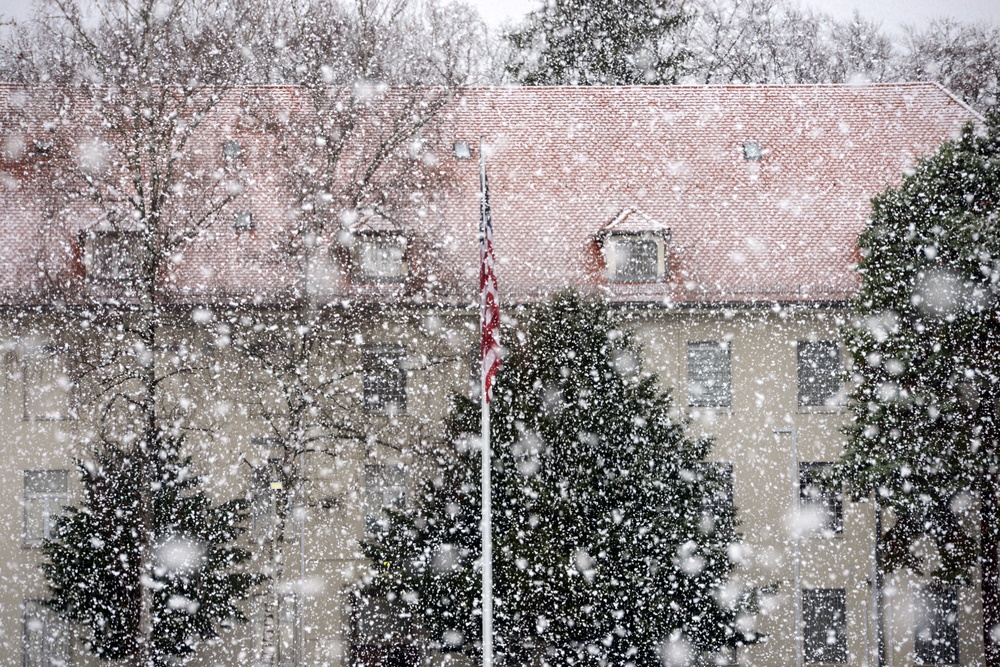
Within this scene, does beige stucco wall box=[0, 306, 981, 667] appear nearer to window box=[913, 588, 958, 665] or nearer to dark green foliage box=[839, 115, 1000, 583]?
window box=[913, 588, 958, 665]

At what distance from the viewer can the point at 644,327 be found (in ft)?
65.8

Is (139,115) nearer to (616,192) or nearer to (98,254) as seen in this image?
(98,254)

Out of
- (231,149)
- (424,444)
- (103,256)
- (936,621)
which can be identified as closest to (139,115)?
(103,256)

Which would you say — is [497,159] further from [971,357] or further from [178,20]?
[971,357]

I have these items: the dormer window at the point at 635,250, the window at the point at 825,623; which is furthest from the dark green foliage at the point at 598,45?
the window at the point at 825,623

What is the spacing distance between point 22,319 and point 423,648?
9.47 meters

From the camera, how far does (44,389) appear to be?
773 inches

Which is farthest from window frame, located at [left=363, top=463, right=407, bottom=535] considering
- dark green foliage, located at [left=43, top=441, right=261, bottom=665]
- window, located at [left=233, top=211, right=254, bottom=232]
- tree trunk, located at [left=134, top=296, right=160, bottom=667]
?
window, located at [left=233, top=211, right=254, bottom=232]

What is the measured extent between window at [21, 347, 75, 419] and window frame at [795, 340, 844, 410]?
1376 cm

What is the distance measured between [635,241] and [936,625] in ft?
30.7

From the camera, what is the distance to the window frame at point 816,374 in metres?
20.3

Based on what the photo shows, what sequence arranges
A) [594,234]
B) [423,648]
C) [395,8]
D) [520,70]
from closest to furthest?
[395,8]
[423,648]
[594,234]
[520,70]

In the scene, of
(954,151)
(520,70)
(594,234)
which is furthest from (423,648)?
(520,70)

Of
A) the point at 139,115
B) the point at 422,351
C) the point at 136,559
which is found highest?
the point at 139,115
